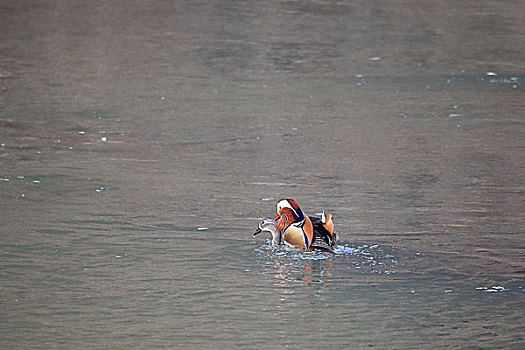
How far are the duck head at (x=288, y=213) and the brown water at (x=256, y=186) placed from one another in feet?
0.63

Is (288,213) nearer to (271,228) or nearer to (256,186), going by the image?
(271,228)

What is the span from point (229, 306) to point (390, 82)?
660cm

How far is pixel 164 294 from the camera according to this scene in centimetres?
434

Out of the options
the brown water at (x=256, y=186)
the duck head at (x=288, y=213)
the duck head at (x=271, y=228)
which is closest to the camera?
the brown water at (x=256, y=186)

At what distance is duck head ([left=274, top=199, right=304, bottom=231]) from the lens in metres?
4.71

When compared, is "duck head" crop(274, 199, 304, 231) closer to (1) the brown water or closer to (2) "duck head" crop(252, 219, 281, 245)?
(2) "duck head" crop(252, 219, 281, 245)

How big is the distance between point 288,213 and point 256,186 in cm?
163

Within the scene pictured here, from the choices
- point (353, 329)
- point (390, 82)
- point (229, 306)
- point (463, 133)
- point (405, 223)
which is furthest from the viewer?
point (390, 82)

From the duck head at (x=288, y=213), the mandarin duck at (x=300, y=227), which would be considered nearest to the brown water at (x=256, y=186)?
the mandarin duck at (x=300, y=227)

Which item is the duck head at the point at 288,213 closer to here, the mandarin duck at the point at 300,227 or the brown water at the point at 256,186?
the mandarin duck at the point at 300,227

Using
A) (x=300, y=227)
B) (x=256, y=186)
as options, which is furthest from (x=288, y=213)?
(x=256, y=186)

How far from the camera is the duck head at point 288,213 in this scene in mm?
4711

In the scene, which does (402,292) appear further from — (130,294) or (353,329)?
(130,294)

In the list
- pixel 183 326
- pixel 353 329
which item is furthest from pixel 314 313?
pixel 183 326
